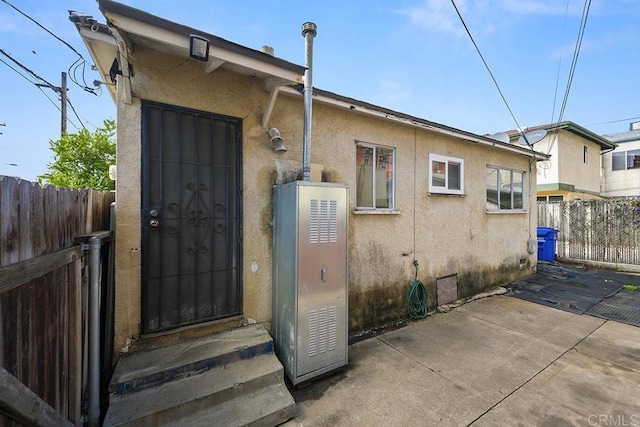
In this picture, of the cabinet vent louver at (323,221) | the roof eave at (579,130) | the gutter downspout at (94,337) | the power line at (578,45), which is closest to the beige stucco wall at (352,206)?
the gutter downspout at (94,337)

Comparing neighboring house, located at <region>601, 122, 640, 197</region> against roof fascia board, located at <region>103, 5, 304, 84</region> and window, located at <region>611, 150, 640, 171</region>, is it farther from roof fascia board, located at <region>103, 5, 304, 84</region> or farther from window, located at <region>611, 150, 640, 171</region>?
roof fascia board, located at <region>103, 5, 304, 84</region>

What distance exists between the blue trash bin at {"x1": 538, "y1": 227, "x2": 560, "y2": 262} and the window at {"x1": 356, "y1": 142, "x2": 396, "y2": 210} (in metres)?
8.15

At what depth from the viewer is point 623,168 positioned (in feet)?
54.0

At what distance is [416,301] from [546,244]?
7957 mm

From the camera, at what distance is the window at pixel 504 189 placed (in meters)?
6.73

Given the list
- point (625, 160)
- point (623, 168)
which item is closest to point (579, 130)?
point (625, 160)

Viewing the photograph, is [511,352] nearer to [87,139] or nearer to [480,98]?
[480,98]

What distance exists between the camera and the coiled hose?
16.4 feet

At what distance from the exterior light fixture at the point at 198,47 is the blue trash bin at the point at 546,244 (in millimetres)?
11605

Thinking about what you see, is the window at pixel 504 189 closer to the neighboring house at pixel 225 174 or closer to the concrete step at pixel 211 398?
the neighboring house at pixel 225 174

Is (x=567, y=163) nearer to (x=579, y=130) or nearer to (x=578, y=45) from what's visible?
(x=579, y=130)

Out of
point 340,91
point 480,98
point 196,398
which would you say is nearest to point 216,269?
point 196,398

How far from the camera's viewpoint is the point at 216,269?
10.6 ft

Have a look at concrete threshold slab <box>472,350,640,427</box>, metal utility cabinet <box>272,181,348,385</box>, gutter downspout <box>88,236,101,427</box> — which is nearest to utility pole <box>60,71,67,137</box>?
gutter downspout <box>88,236,101,427</box>
